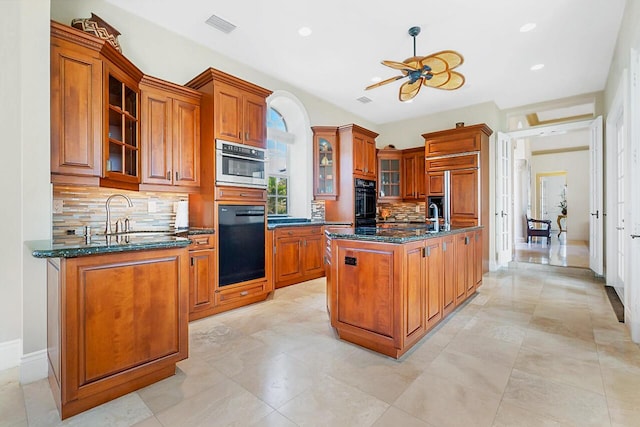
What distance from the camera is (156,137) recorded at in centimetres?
299

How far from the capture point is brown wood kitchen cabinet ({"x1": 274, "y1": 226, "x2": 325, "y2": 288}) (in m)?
4.09

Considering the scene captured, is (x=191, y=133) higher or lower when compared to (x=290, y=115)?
lower

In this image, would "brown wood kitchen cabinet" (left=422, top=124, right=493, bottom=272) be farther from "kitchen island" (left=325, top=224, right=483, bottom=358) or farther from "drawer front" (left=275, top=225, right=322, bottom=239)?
"kitchen island" (left=325, top=224, right=483, bottom=358)

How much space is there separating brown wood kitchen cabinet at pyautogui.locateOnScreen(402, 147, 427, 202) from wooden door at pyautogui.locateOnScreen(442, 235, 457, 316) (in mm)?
3354

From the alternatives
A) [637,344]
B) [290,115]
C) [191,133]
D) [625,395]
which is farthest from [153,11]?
[637,344]

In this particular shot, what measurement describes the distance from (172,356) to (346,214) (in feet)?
11.9

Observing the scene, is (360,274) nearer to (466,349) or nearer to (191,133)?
(466,349)

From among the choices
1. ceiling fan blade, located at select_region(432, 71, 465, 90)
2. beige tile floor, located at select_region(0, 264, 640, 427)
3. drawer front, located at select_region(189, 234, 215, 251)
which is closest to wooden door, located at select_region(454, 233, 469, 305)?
beige tile floor, located at select_region(0, 264, 640, 427)

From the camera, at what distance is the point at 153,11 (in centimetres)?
303

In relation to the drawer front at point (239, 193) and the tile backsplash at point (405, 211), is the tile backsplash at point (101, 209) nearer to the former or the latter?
the drawer front at point (239, 193)

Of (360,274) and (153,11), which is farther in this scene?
(153,11)

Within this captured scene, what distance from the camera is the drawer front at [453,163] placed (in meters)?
5.04

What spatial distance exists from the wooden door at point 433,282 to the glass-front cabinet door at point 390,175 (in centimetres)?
380

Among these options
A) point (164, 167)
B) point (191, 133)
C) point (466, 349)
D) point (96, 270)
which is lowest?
point (466, 349)
